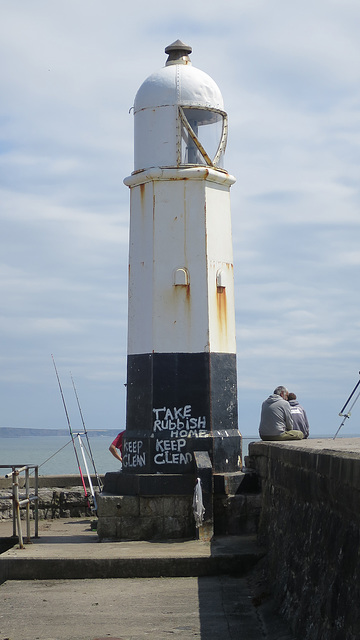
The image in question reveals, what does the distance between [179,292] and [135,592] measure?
12.1 feet

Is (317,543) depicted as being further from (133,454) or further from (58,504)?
(58,504)

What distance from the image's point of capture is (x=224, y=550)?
8.68 meters

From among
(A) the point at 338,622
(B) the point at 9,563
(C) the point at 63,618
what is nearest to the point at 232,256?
(B) the point at 9,563

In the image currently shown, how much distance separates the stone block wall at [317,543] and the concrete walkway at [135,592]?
0.31 metres

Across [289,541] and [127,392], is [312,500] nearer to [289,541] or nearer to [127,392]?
[289,541]

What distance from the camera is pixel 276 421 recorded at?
10773 millimetres

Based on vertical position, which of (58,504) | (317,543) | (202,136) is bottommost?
(58,504)

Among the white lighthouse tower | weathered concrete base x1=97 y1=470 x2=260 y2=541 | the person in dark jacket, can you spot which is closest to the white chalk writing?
the white lighthouse tower

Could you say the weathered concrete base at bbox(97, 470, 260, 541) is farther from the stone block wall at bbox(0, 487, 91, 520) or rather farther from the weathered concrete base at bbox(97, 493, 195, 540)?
the stone block wall at bbox(0, 487, 91, 520)

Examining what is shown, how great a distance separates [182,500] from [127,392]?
5.00 ft

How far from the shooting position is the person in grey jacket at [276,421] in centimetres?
1073

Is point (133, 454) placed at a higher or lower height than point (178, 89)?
lower

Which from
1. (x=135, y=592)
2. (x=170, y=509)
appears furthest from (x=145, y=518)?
(x=135, y=592)

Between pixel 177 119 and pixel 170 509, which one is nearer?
pixel 170 509
